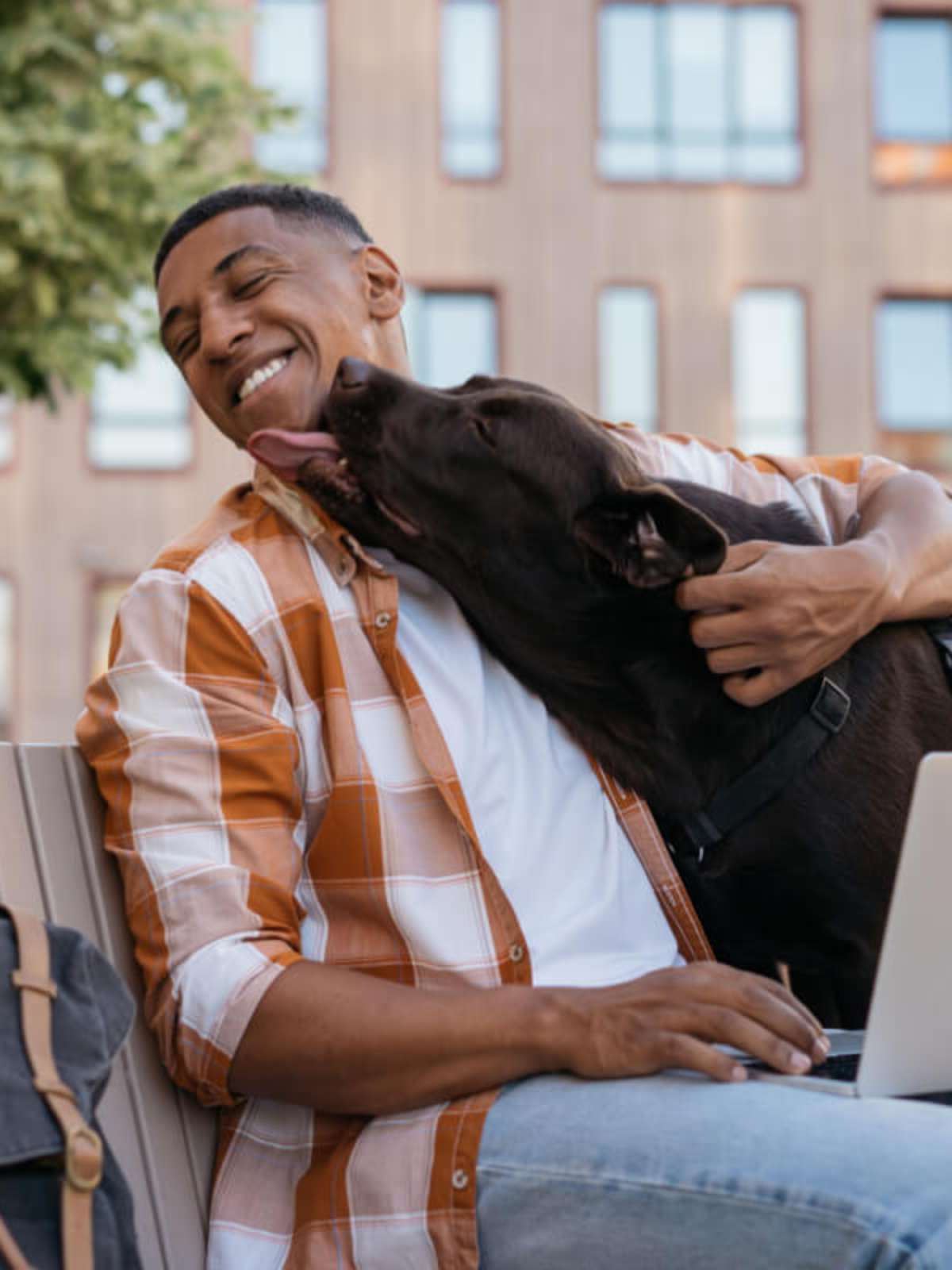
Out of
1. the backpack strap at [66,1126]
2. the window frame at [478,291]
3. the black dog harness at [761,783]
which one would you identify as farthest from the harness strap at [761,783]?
the window frame at [478,291]

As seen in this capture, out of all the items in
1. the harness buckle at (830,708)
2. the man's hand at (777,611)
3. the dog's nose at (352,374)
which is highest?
the dog's nose at (352,374)

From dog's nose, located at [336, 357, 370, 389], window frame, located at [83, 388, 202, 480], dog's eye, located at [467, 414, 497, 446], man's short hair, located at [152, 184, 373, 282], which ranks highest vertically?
man's short hair, located at [152, 184, 373, 282]

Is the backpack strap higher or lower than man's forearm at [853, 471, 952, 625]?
lower

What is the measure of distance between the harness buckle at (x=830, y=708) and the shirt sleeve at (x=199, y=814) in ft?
2.50

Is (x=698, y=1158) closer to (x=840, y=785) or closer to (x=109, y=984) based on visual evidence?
(x=109, y=984)

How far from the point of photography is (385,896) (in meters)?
2.09

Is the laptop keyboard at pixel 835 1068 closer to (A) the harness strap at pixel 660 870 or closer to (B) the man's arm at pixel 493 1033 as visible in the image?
(B) the man's arm at pixel 493 1033

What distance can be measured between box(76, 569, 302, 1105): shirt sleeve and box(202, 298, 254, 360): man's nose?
47 cm

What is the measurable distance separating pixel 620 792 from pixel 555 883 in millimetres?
191

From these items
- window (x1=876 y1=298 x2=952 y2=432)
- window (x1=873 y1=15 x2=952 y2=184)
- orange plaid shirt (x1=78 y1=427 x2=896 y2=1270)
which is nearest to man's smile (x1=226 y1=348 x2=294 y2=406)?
orange plaid shirt (x1=78 y1=427 x2=896 y2=1270)

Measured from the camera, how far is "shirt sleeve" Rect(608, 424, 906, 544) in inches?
109

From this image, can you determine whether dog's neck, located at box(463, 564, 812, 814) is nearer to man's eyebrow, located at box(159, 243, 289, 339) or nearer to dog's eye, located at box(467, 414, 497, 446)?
dog's eye, located at box(467, 414, 497, 446)

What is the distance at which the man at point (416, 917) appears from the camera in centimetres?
178

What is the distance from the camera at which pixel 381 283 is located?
268 centimetres
